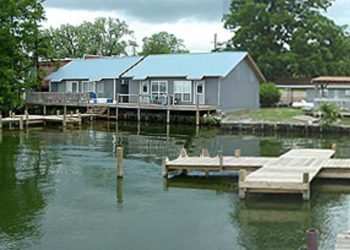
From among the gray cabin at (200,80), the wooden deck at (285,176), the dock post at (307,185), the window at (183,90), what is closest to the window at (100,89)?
the gray cabin at (200,80)

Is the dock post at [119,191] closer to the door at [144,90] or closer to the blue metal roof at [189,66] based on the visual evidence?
the blue metal roof at [189,66]

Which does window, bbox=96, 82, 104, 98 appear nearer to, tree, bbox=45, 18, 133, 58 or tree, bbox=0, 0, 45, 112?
tree, bbox=0, 0, 45, 112

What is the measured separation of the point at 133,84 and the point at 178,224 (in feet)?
117

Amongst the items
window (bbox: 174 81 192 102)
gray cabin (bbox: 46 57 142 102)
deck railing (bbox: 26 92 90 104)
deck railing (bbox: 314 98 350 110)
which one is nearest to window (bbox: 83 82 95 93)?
gray cabin (bbox: 46 57 142 102)

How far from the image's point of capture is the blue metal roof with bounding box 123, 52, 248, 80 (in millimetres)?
45906

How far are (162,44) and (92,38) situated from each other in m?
10.8

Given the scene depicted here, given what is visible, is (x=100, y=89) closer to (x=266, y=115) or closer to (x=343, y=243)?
(x=266, y=115)

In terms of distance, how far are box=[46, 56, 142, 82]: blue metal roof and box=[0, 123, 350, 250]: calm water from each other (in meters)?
25.0

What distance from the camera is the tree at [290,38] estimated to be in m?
60.6

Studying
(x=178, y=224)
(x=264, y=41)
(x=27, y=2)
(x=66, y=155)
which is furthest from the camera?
(x=264, y=41)

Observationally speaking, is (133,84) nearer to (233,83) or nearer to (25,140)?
(233,83)

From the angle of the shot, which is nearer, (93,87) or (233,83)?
(233,83)

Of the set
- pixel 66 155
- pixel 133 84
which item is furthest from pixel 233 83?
pixel 66 155

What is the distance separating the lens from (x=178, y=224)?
587 inches
